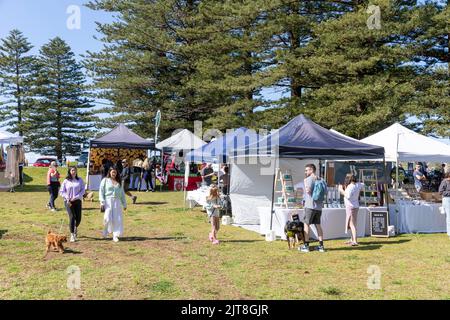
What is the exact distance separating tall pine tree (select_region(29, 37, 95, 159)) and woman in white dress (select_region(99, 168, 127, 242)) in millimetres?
44248

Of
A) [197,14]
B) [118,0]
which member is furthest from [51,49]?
[197,14]

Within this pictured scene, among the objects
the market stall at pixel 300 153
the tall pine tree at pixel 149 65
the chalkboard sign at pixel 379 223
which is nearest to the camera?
the market stall at pixel 300 153

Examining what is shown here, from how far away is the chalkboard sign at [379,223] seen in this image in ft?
35.5

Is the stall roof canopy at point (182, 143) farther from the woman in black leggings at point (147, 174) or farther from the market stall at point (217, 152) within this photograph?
the market stall at point (217, 152)

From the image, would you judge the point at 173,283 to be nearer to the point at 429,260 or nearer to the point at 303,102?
the point at 429,260

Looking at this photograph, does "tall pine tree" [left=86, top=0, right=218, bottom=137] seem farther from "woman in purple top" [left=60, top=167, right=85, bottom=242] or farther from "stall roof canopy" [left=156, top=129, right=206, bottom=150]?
"woman in purple top" [left=60, top=167, right=85, bottom=242]

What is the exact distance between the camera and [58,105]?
5238 cm

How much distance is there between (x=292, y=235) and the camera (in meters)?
9.05

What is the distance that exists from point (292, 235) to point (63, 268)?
424cm

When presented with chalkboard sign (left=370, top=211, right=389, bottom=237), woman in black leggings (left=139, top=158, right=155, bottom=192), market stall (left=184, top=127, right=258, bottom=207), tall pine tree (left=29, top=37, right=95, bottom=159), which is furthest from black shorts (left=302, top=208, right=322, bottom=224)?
tall pine tree (left=29, top=37, right=95, bottom=159)

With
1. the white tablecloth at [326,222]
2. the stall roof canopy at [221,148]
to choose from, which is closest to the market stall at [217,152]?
the stall roof canopy at [221,148]

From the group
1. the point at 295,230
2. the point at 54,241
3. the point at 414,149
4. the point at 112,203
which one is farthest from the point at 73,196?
the point at 414,149

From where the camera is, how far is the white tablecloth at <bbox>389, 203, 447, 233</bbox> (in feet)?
37.8

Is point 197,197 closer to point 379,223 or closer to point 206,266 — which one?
point 379,223
